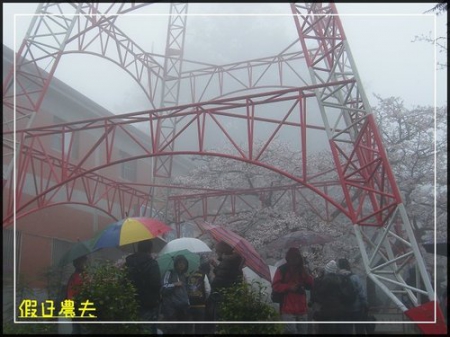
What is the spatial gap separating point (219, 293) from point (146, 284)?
1136 millimetres

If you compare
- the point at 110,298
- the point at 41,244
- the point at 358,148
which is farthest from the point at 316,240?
the point at 41,244

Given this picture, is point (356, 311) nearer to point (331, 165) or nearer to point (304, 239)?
point (304, 239)

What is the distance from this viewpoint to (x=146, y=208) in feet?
58.4

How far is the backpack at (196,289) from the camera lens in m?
8.47

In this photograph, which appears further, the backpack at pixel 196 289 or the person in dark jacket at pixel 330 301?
the backpack at pixel 196 289

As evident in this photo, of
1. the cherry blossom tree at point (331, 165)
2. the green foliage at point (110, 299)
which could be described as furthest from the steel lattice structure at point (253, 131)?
the green foliage at point (110, 299)

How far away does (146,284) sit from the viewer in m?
7.61

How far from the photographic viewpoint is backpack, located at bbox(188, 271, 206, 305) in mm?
8469

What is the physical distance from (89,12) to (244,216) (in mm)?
6797

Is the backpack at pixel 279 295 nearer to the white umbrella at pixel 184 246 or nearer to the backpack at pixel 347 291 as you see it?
the backpack at pixel 347 291

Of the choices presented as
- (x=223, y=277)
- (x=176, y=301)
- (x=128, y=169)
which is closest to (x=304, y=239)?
(x=223, y=277)

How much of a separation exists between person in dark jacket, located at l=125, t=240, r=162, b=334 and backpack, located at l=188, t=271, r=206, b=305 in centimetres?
84

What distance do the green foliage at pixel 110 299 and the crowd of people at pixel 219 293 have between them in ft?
1.34

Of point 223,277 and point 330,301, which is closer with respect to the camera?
point 330,301
